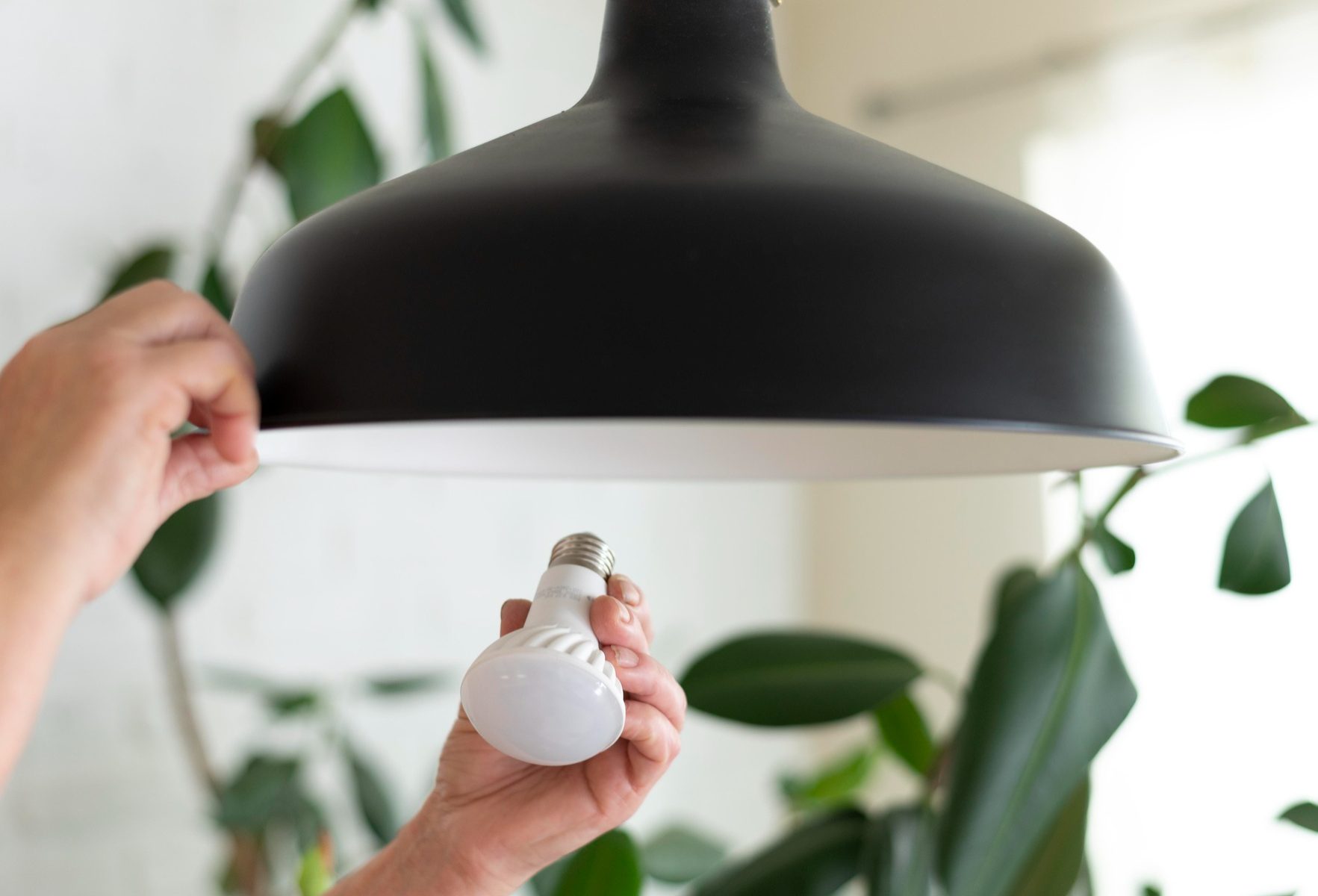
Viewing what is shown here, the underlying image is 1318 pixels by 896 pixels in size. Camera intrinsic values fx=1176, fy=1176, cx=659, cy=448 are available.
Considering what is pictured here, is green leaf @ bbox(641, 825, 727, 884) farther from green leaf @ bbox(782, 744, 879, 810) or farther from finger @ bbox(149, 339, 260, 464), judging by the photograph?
finger @ bbox(149, 339, 260, 464)

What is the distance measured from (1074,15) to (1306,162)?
21.1 inches

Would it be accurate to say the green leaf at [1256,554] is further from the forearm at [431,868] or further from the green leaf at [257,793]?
the green leaf at [257,793]

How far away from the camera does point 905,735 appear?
4.42 feet

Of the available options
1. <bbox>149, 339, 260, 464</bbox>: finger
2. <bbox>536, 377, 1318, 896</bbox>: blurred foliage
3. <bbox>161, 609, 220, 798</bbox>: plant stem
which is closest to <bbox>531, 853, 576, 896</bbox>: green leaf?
<bbox>536, 377, 1318, 896</bbox>: blurred foliage

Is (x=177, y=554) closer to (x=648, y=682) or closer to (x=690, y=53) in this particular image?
(x=648, y=682)

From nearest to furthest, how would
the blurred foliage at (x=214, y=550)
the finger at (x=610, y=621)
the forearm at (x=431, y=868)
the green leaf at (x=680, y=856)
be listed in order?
the finger at (x=610, y=621), the forearm at (x=431, y=868), the blurred foliage at (x=214, y=550), the green leaf at (x=680, y=856)

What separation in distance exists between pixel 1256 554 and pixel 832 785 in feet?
3.52

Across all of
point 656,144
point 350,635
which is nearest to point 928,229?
point 656,144

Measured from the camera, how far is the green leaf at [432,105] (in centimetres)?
124

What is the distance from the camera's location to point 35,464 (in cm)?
37

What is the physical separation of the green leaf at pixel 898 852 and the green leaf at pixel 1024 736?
15 cm

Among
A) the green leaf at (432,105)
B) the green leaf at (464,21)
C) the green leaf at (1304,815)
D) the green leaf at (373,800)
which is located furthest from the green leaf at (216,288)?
the green leaf at (1304,815)

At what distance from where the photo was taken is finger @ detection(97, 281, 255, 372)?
0.39 metres

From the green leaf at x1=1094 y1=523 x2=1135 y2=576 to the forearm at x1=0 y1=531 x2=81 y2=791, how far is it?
79 centimetres
